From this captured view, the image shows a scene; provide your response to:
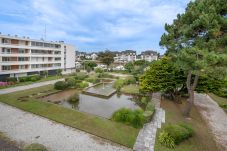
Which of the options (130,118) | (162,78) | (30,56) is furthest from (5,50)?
(162,78)

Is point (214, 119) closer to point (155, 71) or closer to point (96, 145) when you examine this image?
point (155, 71)

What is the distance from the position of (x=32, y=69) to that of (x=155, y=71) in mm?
30664

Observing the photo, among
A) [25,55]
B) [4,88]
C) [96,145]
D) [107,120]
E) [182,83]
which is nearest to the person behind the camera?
[96,145]

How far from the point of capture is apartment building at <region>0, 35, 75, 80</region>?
29453 millimetres

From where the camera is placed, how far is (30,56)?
34.8 metres

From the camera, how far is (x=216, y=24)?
10531 mm

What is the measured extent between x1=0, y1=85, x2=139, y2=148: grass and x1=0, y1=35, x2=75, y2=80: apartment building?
680 inches

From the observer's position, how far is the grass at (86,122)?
33.7 feet

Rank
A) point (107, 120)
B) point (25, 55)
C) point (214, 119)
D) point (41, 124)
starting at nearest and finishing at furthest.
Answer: point (41, 124), point (107, 120), point (214, 119), point (25, 55)

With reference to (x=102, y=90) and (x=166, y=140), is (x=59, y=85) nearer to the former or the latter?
(x=102, y=90)

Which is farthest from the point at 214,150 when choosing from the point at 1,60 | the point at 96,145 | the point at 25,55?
the point at 25,55

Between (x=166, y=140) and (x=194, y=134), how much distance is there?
3.07 meters

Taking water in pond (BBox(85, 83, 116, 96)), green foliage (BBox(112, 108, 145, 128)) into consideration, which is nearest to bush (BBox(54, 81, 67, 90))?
water in pond (BBox(85, 83, 116, 96))

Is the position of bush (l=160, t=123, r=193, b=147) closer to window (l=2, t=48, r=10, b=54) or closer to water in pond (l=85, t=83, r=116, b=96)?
water in pond (l=85, t=83, r=116, b=96)
